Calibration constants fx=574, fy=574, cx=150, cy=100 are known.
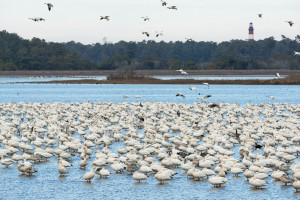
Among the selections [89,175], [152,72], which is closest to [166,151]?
[89,175]

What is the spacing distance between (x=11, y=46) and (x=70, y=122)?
395 feet

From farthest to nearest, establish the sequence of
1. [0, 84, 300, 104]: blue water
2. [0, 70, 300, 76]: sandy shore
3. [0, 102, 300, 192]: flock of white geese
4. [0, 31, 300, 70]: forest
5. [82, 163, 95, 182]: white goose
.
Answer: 1. [0, 31, 300, 70]: forest
2. [0, 70, 300, 76]: sandy shore
3. [0, 84, 300, 104]: blue water
4. [0, 102, 300, 192]: flock of white geese
5. [82, 163, 95, 182]: white goose

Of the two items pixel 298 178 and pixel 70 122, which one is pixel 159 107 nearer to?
pixel 70 122

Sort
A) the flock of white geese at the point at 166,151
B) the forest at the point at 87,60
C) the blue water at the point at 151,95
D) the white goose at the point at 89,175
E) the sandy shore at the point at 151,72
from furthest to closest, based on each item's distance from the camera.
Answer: the forest at the point at 87,60 < the sandy shore at the point at 151,72 < the blue water at the point at 151,95 < the flock of white geese at the point at 166,151 < the white goose at the point at 89,175

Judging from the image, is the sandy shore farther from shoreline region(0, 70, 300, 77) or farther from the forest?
the forest

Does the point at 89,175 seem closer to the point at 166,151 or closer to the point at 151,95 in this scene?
the point at 166,151

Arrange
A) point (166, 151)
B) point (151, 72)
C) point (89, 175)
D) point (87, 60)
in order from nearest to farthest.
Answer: point (89, 175)
point (166, 151)
point (151, 72)
point (87, 60)

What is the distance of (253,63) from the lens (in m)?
142

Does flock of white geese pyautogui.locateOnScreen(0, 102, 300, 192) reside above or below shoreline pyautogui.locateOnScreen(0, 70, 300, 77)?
above

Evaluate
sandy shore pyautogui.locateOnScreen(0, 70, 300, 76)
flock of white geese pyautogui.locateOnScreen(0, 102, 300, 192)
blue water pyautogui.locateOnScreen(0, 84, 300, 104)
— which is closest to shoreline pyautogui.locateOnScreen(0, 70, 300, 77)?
sandy shore pyautogui.locateOnScreen(0, 70, 300, 76)

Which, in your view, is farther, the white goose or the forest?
the forest

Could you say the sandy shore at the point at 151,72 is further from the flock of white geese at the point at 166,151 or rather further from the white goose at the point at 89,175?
the white goose at the point at 89,175

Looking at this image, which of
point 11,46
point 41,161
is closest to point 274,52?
point 11,46

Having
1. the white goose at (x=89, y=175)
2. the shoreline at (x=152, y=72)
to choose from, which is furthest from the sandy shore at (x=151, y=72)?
the white goose at (x=89, y=175)
